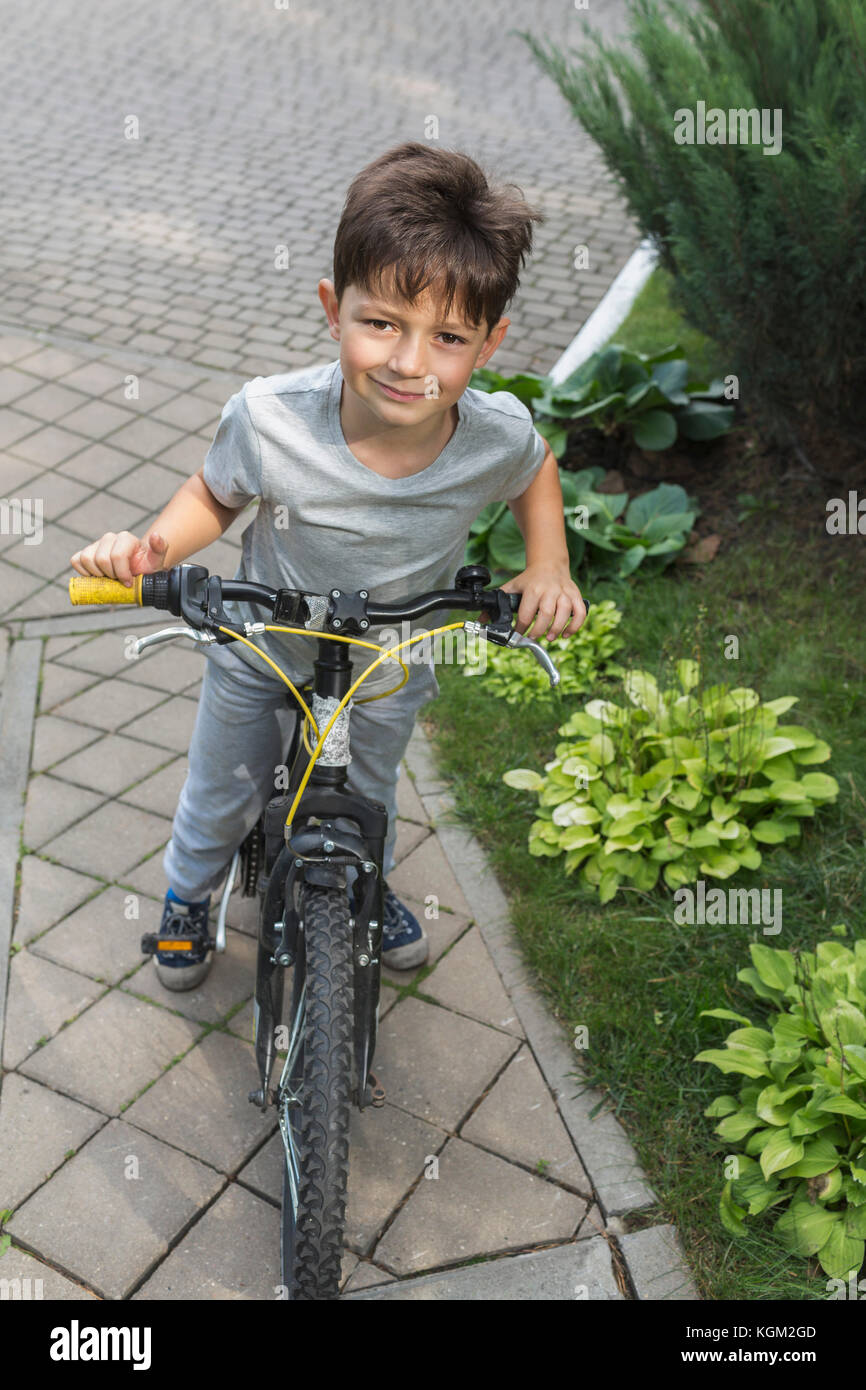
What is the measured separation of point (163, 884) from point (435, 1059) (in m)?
0.94

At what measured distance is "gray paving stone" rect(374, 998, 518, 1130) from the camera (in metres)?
3.02

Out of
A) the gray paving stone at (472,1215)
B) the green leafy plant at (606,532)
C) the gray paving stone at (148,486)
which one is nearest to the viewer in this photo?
the gray paving stone at (472,1215)

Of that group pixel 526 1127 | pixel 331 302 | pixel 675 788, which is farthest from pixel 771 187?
pixel 526 1127

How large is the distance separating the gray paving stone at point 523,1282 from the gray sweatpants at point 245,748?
104 centimetres

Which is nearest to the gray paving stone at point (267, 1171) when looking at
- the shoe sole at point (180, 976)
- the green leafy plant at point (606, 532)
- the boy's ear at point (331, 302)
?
the shoe sole at point (180, 976)

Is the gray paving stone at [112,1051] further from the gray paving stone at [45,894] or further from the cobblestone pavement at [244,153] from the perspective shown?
the cobblestone pavement at [244,153]

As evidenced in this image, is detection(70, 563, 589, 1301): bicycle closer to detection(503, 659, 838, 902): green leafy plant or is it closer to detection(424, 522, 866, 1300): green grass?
detection(424, 522, 866, 1300): green grass

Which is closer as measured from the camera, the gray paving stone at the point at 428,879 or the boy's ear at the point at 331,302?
the boy's ear at the point at 331,302

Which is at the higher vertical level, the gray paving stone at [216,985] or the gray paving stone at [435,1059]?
the gray paving stone at [216,985]

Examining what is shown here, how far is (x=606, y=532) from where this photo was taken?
487 cm

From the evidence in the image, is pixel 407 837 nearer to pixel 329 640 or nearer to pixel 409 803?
pixel 409 803

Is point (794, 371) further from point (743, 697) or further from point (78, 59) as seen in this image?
point (78, 59)

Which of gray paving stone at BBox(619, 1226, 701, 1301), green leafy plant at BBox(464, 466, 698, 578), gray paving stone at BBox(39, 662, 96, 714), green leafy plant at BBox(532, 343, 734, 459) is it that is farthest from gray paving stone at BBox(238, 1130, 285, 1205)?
green leafy plant at BBox(532, 343, 734, 459)

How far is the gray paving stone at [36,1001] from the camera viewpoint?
3.07 meters
